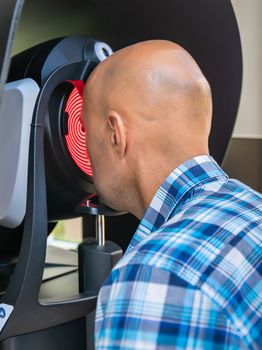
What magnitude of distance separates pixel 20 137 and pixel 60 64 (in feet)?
0.46

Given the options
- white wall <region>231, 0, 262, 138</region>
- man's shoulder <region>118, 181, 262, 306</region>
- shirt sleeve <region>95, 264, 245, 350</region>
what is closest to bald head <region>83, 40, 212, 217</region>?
man's shoulder <region>118, 181, 262, 306</region>

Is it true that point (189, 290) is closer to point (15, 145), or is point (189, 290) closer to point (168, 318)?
point (168, 318)

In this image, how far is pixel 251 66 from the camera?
59.6 inches

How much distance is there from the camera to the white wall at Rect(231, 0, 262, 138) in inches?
58.3

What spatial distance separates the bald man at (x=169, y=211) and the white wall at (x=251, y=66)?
0.80 meters

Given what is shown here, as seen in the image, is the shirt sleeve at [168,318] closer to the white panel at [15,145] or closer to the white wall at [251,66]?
the white panel at [15,145]

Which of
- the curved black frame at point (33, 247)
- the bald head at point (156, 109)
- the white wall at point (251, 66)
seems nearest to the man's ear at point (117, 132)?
the bald head at point (156, 109)

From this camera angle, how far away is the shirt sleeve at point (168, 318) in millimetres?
531

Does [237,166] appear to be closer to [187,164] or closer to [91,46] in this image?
[91,46]

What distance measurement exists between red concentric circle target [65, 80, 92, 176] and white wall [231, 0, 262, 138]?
725 millimetres

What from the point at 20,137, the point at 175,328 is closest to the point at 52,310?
the point at 20,137

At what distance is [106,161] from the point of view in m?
0.79

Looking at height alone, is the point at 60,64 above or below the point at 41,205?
above

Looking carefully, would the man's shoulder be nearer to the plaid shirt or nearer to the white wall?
the plaid shirt
